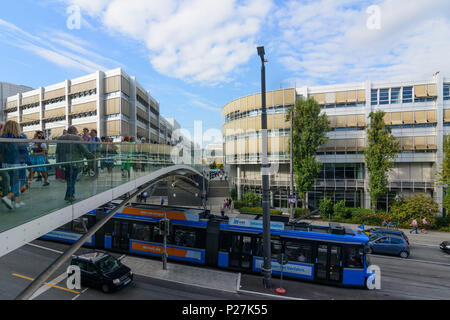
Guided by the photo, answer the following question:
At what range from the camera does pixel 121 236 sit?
1348 cm

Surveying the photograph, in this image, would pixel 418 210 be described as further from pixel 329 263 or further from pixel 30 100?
pixel 30 100

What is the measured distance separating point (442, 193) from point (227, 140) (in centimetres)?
2593

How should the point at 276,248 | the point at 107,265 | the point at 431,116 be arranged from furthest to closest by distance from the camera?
the point at 431,116 → the point at 276,248 → the point at 107,265

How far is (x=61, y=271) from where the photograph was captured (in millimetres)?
11211

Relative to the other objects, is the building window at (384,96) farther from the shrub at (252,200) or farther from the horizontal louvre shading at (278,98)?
the shrub at (252,200)

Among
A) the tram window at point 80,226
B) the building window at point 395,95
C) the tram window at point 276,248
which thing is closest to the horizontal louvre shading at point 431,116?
the building window at point 395,95

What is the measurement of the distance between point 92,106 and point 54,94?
11.4m

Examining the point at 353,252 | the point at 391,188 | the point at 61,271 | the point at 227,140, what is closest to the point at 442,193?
the point at 391,188

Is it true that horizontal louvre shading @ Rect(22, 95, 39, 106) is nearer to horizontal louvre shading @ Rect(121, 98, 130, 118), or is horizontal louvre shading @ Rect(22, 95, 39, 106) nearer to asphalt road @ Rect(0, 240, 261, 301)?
horizontal louvre shading @ Rect(121, 98, 130, 118)

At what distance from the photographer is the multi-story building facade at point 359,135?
2656 centimetres

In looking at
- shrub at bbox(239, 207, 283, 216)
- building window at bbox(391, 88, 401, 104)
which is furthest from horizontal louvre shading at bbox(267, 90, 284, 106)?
shrub at bbox(239, 207, 283, 216)

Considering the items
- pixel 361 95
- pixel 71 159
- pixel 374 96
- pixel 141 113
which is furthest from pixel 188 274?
pixel 141 113

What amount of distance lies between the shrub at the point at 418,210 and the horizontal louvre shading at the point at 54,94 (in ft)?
171

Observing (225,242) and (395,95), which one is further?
(395,95)
